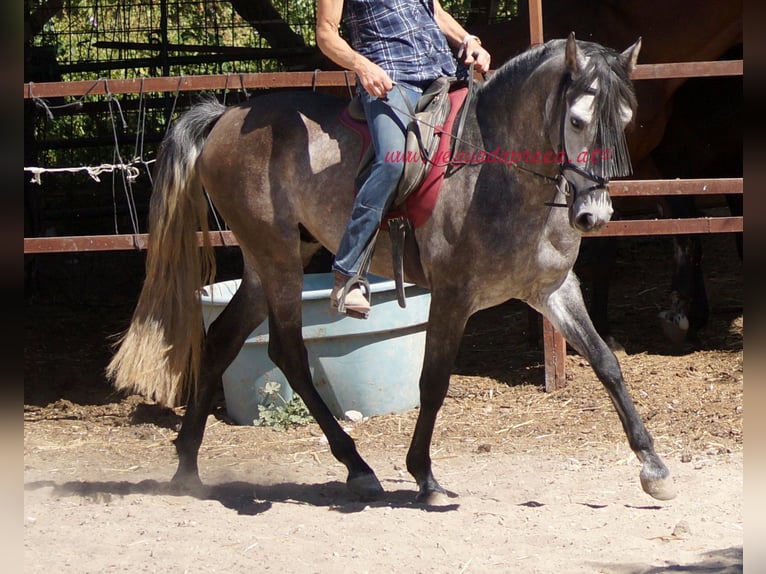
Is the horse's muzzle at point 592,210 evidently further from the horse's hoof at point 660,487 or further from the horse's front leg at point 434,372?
the horse's hoof at point 660,487

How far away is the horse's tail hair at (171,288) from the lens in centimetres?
444

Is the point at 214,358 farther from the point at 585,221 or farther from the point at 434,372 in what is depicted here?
the point at 585,221

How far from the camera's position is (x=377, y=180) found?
3693 mm

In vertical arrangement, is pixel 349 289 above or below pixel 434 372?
above

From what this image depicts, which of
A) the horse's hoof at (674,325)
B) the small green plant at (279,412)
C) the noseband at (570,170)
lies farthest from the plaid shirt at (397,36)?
the horse's hoof at (674,325)

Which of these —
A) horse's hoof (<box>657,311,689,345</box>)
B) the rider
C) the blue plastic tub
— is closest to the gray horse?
the rider

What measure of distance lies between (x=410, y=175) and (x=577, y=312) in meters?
0.90

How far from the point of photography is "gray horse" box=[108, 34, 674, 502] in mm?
3432

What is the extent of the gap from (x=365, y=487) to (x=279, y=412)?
1.47 meters

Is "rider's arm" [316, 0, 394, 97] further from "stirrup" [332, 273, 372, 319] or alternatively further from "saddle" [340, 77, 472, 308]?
"stirrup" [332, 273, 372, 319]

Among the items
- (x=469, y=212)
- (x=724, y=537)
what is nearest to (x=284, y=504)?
(x=469, y=212)

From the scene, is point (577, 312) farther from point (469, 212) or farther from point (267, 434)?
point (267, 434)

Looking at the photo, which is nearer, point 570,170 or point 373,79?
point 570,170

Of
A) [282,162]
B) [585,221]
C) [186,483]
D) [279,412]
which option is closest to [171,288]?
[282,162]
